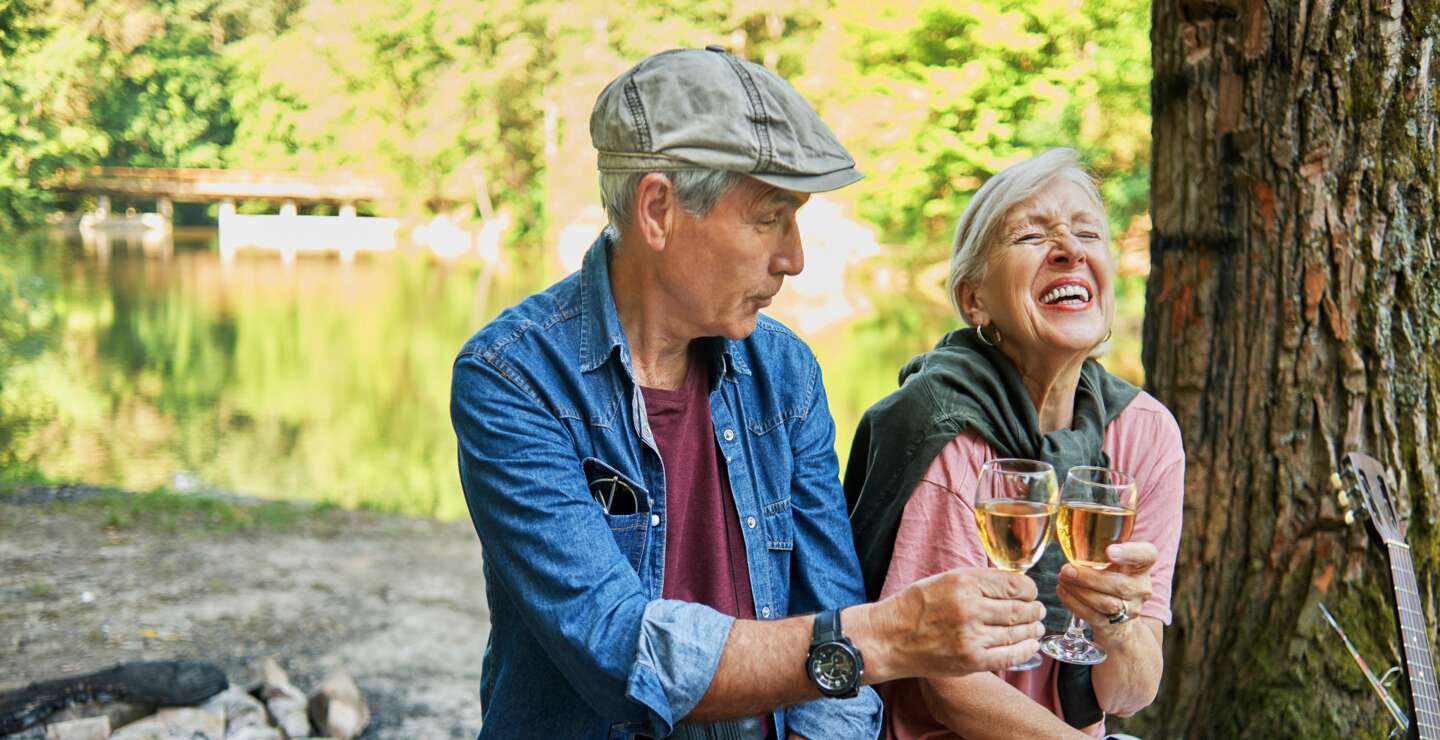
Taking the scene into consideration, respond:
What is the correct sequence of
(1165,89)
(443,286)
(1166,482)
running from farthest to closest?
(443,286), (1165,89), (1166,482)

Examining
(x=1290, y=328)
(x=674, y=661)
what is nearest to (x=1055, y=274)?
(x=1290, y=328)

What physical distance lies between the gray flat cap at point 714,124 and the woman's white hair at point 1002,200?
0.47m

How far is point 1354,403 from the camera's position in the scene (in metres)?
2.53

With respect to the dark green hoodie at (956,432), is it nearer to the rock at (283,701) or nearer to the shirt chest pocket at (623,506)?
the shirt chest pocket at (623,506)

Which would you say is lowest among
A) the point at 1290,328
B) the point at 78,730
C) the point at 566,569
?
the point at 78,730

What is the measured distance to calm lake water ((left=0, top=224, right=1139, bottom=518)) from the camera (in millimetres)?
11125

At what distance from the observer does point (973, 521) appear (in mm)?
1946

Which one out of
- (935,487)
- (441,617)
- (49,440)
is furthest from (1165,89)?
(49,440)

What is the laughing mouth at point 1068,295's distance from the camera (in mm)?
2049

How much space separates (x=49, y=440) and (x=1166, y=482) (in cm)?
1106

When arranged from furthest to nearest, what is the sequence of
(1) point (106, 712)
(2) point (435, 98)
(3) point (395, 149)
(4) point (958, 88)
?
(2) point (435, 98)
(3) point (395, 149)
(4) point (958, 88)
(1) point (106, 712)

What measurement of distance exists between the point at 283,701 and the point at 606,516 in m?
2.33

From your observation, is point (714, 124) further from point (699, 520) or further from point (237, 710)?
point (237, 710)

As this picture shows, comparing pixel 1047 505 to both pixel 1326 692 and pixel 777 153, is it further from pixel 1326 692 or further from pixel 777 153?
pixel 1326 692
